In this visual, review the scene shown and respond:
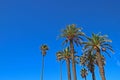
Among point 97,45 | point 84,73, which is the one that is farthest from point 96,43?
point 84,73

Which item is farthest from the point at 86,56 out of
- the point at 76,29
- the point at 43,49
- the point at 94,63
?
the point at 43,49

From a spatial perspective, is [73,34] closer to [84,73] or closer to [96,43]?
[96,43]

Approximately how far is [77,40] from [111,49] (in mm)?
8325

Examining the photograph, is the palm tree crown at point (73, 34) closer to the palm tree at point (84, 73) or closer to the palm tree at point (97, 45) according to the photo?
the palm tree at point (97, 45)

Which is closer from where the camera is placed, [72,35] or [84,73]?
[72,35]

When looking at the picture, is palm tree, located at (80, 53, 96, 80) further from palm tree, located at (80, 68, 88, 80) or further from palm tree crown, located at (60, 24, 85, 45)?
palm tree, located at (80, 68, 88, 80)

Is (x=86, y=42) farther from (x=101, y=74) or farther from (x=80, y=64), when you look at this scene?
(x=80, y=64)

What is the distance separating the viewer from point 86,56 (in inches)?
2386

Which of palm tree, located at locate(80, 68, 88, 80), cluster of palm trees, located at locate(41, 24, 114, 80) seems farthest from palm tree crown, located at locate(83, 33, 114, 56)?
palm tree, located at locate(80, 68, 88, 80)

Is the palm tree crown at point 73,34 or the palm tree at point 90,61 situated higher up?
the palm tree crown at point 73,34

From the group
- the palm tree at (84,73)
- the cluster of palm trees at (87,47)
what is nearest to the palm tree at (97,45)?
the cluster of palm trees at (87,47)

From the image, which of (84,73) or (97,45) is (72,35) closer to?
(97,45)

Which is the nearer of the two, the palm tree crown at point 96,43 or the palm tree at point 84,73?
the palm tree crown at point 96,43

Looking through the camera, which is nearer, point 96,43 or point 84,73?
point 96,43
